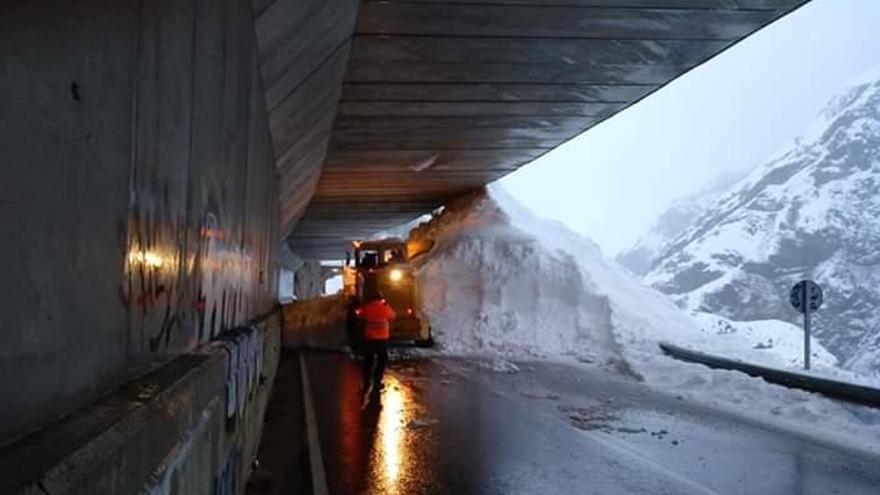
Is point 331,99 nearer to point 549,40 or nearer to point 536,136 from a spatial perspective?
point 549,40

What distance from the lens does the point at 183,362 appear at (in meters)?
3.48

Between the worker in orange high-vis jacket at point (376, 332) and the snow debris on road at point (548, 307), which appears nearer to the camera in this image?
the worker in orange high-vis jacket at point (376, 332)

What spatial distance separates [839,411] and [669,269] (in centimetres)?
8221

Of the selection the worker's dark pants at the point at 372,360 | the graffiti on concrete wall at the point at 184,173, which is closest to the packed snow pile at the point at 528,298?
the worker's dark pants at the point at 372,360

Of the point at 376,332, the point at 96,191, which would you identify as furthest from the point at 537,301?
the point at 96,191

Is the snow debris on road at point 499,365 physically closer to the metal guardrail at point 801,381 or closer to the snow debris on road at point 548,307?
the snow debris on road at point 548,307

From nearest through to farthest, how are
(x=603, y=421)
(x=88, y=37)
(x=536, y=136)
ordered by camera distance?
(x=88, y=37), (x=603, y=421), (x=536, y=136)

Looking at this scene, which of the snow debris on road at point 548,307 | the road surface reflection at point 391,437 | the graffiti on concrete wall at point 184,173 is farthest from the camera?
the snow debris on road at point 548,307

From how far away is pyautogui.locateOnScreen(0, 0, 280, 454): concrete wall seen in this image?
1858 mm

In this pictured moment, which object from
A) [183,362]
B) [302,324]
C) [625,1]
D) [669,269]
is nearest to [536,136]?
[625,1]

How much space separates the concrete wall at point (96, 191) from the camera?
1858 mm

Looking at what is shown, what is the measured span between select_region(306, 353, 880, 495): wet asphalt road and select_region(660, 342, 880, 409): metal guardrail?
2.21 metres

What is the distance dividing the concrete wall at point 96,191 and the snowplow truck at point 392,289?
19198mm

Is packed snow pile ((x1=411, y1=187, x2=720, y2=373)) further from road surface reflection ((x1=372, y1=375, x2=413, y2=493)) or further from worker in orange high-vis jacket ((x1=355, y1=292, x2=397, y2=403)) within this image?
road surface reflection ((x1=372, y1=375, x2=413, y2=493))
